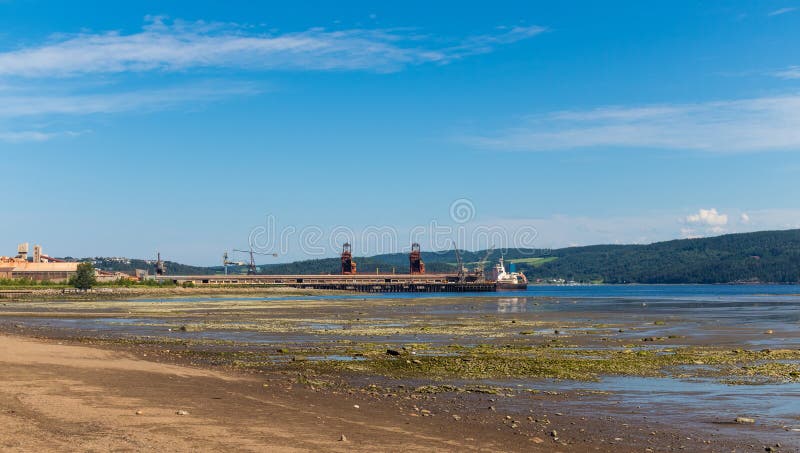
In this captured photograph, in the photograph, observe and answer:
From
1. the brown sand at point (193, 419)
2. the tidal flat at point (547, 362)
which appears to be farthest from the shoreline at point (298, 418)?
the tidal flat at point (547, 362)

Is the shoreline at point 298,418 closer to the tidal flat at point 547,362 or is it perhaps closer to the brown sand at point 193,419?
the brown sand at point 193,419

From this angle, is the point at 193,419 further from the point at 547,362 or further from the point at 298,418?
the point at 547,362

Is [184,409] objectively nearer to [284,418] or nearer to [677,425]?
[284,418]

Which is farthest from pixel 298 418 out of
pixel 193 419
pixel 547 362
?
pixel 547 362

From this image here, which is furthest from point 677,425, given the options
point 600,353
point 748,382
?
point 600,353

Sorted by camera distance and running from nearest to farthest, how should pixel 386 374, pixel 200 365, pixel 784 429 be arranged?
pixel 784 429, pixel 386 374, pixel 200 365

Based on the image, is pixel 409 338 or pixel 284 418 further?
pixel 409 338

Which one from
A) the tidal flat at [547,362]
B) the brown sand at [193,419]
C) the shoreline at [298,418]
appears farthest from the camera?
the tidal flat at [547,362]

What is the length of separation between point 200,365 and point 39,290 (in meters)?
145

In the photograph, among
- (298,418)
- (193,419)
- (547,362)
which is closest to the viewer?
(193,419)

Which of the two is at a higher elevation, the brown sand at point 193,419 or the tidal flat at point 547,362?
the brown sand at point 193,419

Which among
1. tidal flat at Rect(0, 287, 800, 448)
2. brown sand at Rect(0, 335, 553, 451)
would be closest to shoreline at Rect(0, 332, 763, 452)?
brown sand at Rect(0, 335, 553, 451)

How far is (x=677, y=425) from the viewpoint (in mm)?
18484

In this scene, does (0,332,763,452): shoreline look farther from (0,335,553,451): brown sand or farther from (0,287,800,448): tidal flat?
(0,287,800,448): tidal flat
